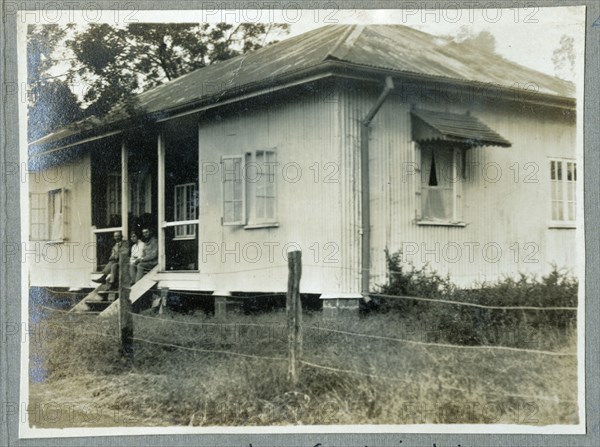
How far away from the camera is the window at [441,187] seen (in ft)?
20.4

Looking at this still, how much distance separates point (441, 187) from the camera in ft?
20.7

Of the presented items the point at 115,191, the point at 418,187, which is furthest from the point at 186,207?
the point at 418,187

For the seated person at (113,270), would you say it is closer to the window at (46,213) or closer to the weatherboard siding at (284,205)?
the window at (46,213)

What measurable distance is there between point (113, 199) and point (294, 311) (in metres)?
1.99

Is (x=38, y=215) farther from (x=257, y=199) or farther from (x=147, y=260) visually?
(x=257, y=199)

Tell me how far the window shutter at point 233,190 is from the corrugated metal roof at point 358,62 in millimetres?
585

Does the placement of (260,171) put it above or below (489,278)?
above

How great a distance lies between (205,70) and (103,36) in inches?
34.5

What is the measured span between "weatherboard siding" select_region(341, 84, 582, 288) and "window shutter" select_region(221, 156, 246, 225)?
0.92 metres

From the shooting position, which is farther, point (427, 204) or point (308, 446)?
point (427, 204)

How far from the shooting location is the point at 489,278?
6.03 m

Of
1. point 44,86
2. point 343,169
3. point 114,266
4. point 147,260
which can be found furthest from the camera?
point 147,260

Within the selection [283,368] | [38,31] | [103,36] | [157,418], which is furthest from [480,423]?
[38,31]

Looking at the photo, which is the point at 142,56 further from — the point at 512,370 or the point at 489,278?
the point at 512,370
